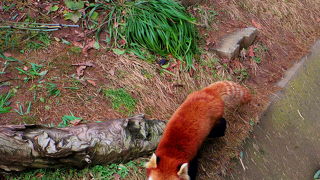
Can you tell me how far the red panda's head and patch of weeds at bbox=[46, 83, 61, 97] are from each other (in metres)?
1.34

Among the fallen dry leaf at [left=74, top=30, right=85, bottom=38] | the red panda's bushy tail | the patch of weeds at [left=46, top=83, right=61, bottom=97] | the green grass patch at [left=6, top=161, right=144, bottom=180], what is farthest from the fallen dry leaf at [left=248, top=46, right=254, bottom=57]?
the patch of weeds at [left=46, top=83, right=61, bottom=97]

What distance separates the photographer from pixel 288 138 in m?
3.80

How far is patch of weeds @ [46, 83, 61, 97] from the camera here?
A: 3209mm

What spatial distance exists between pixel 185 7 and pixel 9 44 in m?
2.46

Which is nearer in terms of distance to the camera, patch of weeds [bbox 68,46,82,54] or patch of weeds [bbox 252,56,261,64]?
patch of weeds [bbox 68,46,82,54]

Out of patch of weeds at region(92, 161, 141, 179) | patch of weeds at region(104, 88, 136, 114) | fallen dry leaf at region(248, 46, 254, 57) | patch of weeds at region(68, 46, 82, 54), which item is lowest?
patch of weeds at region(92, 161, 141, 179)

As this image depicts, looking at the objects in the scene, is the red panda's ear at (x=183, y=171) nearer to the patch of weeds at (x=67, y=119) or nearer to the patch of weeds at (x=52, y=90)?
the patch of weeds at (x=67, y=119)

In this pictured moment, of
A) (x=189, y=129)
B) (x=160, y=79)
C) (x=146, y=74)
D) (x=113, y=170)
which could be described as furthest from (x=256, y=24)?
(x=113, y=170)

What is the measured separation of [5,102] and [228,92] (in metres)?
2.16

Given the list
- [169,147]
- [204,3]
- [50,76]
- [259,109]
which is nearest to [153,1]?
[204,3]

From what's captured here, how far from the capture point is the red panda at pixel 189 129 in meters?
2.46

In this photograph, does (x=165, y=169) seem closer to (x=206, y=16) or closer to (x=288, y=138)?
(x=288, y=138)

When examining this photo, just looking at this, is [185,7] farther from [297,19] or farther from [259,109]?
[297,19]

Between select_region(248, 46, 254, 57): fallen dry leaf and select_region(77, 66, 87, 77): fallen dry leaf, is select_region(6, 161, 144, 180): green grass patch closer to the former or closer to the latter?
select_region(77, 66, 87, 77): fallen dry leaf
